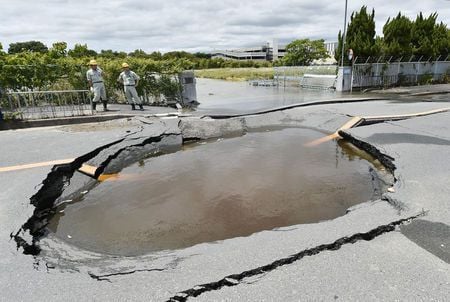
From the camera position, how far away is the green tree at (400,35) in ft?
63.0

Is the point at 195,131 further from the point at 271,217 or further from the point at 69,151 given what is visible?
the point at 271,217

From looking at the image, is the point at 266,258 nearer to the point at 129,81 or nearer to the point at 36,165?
the point at 36,165

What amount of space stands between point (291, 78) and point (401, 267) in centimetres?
2356

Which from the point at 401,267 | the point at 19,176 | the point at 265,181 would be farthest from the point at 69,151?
the point at 401,267

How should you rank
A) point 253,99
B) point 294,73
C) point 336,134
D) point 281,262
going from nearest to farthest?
point 281,262, point 336,134, point 253,99, point 294,73

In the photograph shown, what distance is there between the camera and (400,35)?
19.5 metres

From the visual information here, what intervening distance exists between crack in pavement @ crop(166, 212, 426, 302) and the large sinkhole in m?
0.95

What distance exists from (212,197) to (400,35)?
793 inches

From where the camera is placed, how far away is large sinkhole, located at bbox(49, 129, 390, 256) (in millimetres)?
4074

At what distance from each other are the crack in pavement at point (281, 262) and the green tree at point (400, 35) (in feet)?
62.3

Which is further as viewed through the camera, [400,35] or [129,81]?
[400,35]

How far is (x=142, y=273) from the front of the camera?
2840 millimetres

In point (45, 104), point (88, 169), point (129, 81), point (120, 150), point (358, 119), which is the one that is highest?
point (129, 81)

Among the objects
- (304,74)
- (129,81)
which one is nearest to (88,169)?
(129,81)
